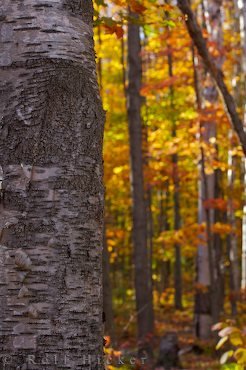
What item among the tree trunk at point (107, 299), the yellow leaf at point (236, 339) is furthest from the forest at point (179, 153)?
the yellow leaf at point (236, 339)

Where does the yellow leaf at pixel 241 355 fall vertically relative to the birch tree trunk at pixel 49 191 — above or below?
below

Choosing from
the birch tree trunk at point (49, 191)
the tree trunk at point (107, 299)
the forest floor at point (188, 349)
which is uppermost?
the birch tree trunk at point (49, 191)

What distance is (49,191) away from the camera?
1792 millimetres

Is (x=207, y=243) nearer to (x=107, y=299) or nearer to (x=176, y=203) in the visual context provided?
(x=107, y=299)

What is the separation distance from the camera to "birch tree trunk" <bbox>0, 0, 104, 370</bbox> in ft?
5.67

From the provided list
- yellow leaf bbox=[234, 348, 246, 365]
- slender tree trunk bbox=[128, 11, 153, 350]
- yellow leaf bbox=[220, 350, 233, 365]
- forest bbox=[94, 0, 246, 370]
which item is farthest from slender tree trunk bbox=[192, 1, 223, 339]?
yellow leaf bbox=[234, 348, 246, 365]

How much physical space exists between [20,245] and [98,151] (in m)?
0.41

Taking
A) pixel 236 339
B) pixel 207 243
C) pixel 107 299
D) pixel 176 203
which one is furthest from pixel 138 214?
pixel 176 203

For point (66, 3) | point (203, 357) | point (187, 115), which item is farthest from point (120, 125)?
point (66, 3)

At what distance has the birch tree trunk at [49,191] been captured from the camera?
1.73 m

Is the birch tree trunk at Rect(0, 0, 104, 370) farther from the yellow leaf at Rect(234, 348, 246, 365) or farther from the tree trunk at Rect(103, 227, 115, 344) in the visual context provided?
the tree trunk at Rect(103, 227, 115, 344)

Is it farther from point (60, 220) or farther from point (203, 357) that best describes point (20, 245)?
point (203, 357)

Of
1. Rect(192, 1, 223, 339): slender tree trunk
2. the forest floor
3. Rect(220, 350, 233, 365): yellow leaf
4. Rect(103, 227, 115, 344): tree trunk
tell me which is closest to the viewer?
Rect(220, 350, 233, 365): yellow leaf

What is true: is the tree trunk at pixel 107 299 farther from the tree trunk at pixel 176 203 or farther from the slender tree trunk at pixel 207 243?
the tree trunk at pixel 176 203
